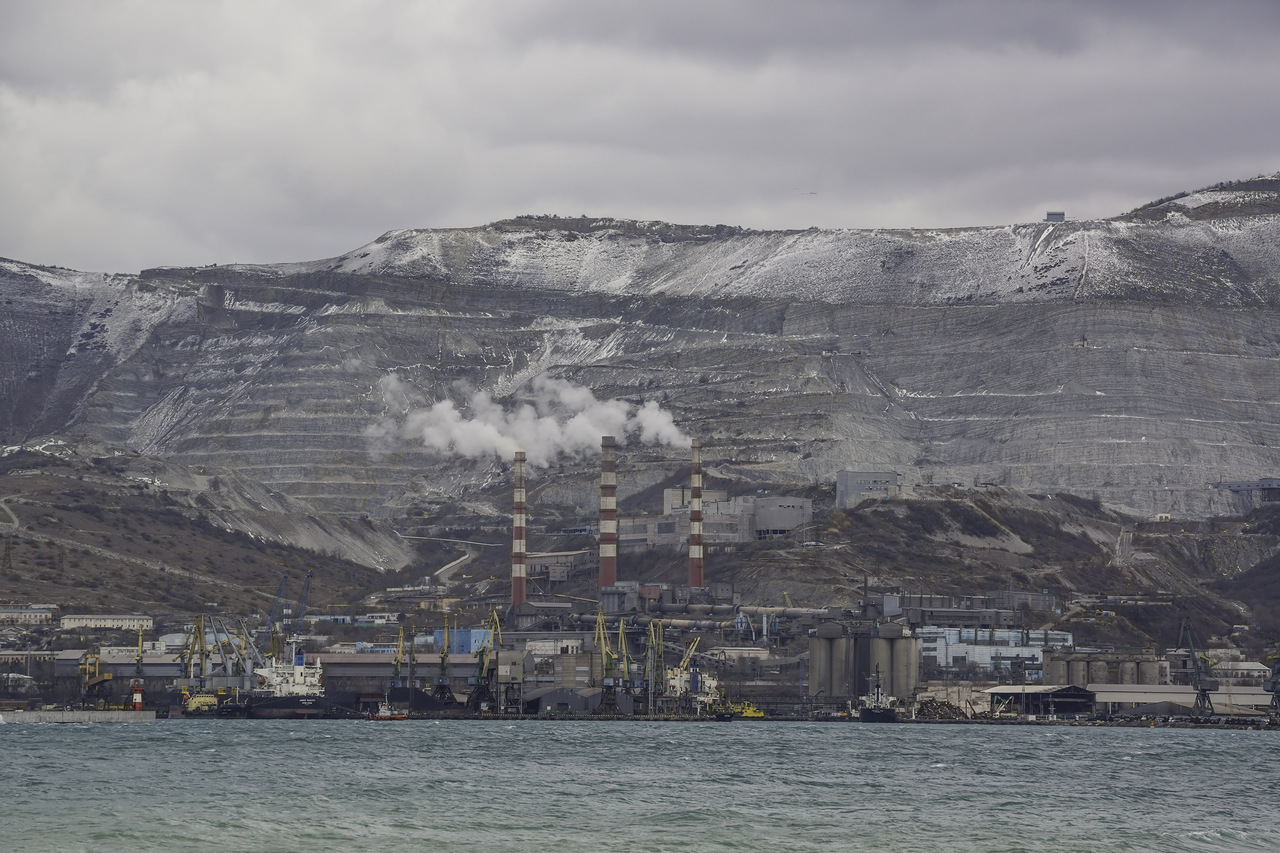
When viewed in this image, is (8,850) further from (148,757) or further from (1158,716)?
(1158,716)

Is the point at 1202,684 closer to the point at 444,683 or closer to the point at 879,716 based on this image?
the point at 879,716

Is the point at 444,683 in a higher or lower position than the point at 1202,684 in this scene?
lower

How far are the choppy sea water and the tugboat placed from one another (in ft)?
84.5

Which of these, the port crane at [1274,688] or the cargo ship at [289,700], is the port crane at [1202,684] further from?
the cargo ship at [289,700]

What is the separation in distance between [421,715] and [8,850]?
104655 millimetres

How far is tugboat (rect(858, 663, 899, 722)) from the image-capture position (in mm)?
177000

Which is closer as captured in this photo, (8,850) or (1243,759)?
(8,850)

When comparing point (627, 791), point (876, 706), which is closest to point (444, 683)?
point (876, 706)

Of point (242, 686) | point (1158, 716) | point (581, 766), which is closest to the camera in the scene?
point (581, 766)

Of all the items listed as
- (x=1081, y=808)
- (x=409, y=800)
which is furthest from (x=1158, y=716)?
(x=409, y=800)

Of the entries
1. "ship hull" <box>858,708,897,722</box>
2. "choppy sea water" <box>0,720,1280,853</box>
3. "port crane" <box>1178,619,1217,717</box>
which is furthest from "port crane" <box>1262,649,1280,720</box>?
"choppy sea water" <box>0,720,1280,853</box>

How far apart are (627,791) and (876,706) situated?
3376 inches

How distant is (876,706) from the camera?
184500 millimetres

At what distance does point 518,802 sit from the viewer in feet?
313
